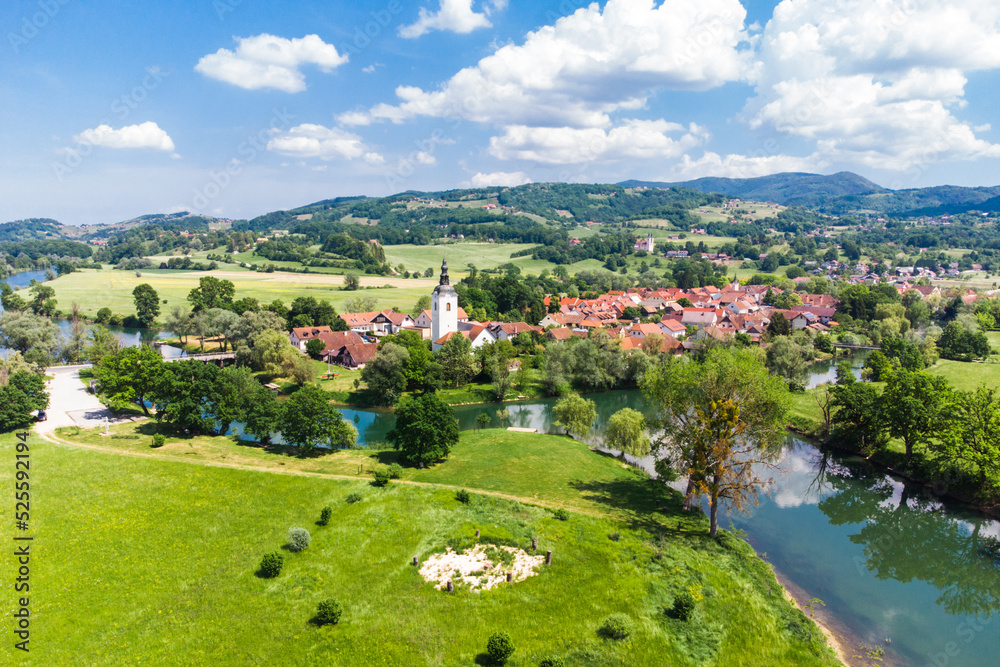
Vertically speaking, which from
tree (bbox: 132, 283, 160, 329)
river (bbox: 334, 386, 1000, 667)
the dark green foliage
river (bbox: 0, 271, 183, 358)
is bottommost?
river (bbox: 334, 386, 1000, 667)

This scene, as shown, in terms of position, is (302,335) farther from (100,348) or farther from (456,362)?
(456,362)

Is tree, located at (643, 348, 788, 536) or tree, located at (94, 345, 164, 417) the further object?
tree, located at (94, 345, 164, 417)

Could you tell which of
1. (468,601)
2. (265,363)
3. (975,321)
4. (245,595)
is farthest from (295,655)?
(975,321)

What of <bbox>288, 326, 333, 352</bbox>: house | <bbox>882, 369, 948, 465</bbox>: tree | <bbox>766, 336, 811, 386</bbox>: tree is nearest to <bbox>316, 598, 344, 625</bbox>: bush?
→ <bbox>882, 369, 948, 465</bbox>: tree

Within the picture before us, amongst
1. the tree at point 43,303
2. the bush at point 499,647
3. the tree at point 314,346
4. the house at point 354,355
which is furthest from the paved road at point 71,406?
the tree at point 43,303

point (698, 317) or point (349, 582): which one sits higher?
point (349, 582)

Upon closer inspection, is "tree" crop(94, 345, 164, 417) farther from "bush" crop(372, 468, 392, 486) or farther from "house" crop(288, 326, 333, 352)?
"house" crop(288, 326, 333, 352)

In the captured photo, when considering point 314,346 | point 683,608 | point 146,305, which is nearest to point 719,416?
point 683,608

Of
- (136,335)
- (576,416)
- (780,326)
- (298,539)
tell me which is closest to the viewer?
(298,539)
